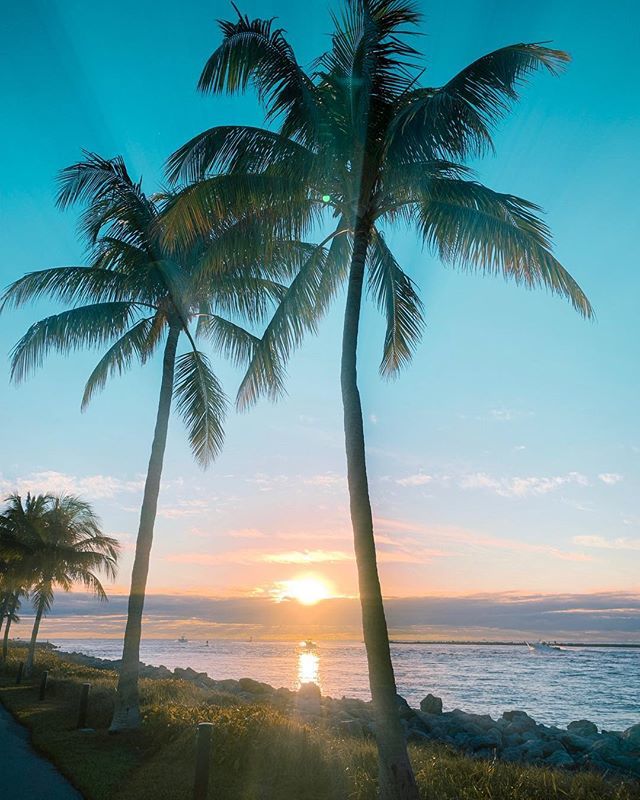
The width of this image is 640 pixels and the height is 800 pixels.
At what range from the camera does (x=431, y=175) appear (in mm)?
9562

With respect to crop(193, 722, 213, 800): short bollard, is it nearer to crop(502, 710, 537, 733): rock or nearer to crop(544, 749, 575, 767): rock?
crop(544, 749, 575, 767): rock

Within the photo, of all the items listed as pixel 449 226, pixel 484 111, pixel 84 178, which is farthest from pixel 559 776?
pixel 84 178

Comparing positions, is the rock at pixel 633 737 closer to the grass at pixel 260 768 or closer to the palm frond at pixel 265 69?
the grass at pixel 260 768

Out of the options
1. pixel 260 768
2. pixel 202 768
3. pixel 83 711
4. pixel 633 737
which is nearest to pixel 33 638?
pixel 83 711

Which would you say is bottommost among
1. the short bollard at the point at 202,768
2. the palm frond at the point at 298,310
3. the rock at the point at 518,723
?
the rock at the point at 518,723

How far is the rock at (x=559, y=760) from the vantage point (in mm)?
15200

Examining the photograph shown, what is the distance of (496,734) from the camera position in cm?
1966

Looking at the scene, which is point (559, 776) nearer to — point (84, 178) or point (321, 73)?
point (321, 73)

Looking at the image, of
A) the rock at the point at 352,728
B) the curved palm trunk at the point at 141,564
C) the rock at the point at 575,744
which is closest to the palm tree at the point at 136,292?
the curved palm trunk at the point at 141,564

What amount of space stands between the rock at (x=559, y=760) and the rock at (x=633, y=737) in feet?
12.6

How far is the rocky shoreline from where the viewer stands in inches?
643

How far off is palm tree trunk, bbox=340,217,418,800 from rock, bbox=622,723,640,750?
1620 centimetres

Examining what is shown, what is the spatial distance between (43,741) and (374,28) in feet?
48.2

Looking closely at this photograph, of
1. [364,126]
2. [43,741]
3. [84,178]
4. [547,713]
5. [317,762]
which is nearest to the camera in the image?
[317,762]
